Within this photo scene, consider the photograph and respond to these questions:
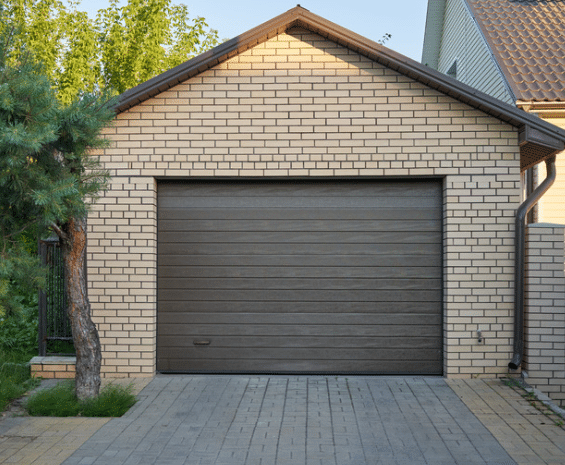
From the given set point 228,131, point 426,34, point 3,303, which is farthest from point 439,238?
point 426,34

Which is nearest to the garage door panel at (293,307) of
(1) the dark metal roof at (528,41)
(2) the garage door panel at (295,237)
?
(2) the garage door panel at (295,237)

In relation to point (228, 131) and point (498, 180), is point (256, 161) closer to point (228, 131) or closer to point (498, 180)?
point (228, 131)

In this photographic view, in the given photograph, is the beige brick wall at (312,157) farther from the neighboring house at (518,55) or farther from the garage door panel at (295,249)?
the neighboring house at (518,55)

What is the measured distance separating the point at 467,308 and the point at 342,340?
5.07 ft

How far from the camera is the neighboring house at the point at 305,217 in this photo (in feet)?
25.1

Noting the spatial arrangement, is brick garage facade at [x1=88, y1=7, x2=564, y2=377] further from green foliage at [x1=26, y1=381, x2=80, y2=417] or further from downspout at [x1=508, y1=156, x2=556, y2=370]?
green foliage at [x1=26, y1=381, x2=80, y2=417]

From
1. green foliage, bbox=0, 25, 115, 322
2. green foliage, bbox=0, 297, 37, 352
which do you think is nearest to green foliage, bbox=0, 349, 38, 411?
green foliage, bbox=0, 297, 37, 352

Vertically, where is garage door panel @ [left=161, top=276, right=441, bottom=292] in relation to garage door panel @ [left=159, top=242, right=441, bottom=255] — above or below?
below

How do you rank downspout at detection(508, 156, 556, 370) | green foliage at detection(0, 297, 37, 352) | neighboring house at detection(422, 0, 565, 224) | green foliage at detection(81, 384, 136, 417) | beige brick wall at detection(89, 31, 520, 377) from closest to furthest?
green foliage at detection(81, 384, 136, 417), downspout at detection(508, 156, 556, 370), beige brick wall at detection(89, 31, 520, 377), green foliage at detection(0, 297, 37, 352), neighboring house at detection(422, 0, 565, 224)

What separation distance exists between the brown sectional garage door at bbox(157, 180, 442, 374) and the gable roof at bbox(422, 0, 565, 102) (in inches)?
135

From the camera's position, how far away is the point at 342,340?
785 cm

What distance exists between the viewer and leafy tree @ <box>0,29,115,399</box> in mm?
5055

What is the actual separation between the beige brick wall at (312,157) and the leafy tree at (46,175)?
4.13 feet

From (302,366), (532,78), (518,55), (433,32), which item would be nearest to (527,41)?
(518,55)
